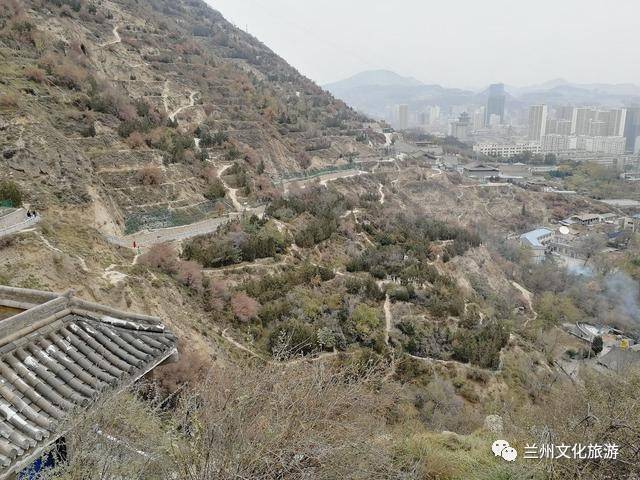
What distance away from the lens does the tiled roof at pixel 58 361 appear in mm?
2547

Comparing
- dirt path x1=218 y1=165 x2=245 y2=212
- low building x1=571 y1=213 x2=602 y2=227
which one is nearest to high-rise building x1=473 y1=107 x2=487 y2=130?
low building x1=571 y1=213 x2=602 y2=227

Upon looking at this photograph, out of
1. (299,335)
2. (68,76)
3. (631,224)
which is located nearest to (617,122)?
(631,224)

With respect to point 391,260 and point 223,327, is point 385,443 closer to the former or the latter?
point 223,327

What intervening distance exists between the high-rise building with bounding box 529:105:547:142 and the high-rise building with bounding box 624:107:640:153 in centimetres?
1692

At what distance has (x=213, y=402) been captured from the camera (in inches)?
133

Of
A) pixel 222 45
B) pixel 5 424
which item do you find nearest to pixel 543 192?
pixel 222 45

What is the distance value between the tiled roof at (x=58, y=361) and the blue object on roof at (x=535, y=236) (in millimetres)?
36062

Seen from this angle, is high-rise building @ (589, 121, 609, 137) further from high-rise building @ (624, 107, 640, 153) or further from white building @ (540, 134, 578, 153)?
white building @ (540, 134, 578, 153)

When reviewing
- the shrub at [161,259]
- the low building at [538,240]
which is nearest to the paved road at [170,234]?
the shrub at [161,259]

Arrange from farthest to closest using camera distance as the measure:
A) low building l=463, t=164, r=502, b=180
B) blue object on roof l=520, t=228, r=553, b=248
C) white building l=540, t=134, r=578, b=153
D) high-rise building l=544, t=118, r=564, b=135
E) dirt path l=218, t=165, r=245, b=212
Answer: high-rise building l=544, t=118, r=564, b=135 → white building l=540, t=134, r=578, b=153 → low building l=463, t=164, r=502, b=180 → blue object on roof l=520, t=228, r=553, b=248 → dirt path l=218, t=165, r=245, b=212

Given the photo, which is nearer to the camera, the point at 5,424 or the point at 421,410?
the point at 5,424

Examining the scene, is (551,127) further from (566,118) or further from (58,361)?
(58,361)

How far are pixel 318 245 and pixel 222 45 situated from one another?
40.0 m

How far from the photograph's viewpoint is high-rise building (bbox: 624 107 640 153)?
329ft
